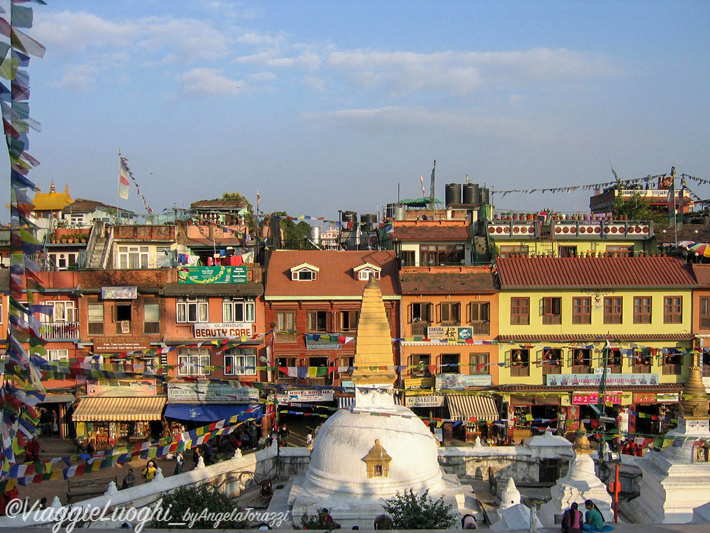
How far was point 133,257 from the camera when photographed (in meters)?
Answer: 42.0

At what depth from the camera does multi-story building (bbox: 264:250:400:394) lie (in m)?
38.1

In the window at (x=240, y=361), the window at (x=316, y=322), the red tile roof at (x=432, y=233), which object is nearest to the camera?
the window at (x=240, y=361)

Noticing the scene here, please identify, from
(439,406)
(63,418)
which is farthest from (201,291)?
(439,406)

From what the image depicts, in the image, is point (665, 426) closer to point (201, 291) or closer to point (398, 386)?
point (398, 386)

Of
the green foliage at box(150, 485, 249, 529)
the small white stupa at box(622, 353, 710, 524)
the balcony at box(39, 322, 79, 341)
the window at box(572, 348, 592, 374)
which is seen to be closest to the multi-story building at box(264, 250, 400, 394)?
the window at box(572, 348, 592, 374)

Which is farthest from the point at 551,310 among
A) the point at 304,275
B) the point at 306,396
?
the point at 306,396

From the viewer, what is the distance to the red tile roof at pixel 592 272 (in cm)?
3853

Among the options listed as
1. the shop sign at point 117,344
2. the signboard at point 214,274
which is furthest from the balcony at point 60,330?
the signboard at point 214,274

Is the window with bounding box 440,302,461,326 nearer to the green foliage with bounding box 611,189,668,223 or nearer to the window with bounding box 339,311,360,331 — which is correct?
the window with bounding box 339,311,360,331

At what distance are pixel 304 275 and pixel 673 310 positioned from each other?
62.2 feet

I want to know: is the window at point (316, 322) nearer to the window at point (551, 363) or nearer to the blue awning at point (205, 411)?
the blue awning at point (205, 411)

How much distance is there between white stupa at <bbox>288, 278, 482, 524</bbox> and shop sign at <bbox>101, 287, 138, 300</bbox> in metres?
16.4

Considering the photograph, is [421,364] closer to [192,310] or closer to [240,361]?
[240,361]

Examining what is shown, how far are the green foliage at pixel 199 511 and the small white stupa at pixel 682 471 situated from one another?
12.2 metres
